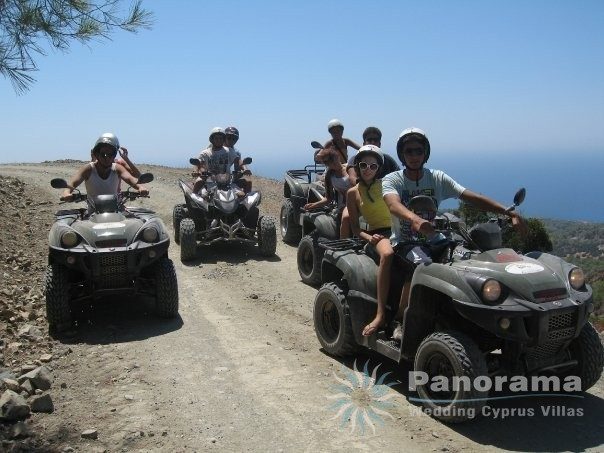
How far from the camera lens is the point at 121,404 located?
5035 mm

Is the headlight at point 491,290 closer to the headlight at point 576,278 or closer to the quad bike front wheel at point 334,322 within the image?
the headlight at point 576,278

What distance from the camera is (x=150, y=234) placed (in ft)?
23.5

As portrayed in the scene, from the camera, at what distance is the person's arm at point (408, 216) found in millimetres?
4541

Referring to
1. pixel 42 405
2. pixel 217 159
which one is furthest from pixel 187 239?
pixel 42 405

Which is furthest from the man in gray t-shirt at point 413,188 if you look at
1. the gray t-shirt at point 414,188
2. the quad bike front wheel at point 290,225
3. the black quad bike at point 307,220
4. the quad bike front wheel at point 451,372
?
the quad bike front wheel at point 290,225

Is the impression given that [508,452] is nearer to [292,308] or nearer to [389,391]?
[389,391]

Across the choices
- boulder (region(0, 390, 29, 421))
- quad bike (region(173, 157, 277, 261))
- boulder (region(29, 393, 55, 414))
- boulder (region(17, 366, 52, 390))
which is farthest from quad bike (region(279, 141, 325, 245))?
boulder (region(0, 390, 29, 421))

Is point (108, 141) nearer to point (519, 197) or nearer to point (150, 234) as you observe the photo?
point (150, 234)

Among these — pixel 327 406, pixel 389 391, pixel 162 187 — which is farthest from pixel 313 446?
pixel 162 187

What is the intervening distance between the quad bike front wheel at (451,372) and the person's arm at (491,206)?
1163 mm

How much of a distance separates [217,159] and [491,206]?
7101 mm

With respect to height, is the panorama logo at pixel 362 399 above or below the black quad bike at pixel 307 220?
below

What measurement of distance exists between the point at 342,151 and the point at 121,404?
692 cm

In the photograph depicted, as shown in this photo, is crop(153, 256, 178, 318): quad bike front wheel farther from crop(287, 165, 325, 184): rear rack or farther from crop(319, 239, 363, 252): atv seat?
crop(287, 165, 325, 184): rear rack
